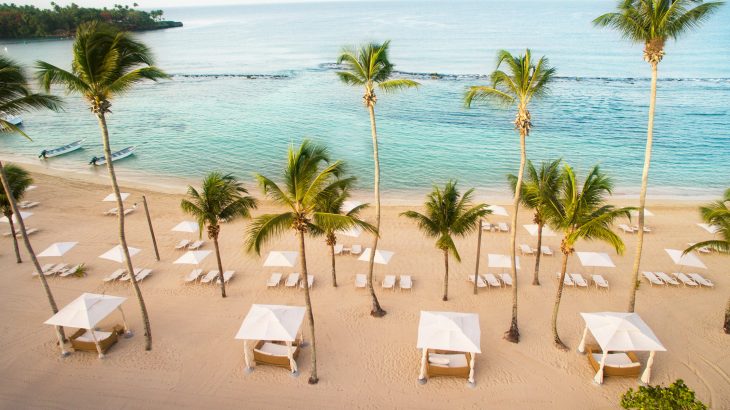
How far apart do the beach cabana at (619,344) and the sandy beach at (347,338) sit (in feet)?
1.27

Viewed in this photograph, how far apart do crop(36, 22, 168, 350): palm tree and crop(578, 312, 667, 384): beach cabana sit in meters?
14.0

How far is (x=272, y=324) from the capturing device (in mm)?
12672

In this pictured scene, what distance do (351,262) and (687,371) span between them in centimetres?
1259

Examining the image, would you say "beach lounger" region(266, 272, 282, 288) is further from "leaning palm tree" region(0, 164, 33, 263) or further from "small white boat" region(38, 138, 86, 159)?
"small white boat" region(38, 138, 86, 159)

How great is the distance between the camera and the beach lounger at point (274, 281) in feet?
57.7

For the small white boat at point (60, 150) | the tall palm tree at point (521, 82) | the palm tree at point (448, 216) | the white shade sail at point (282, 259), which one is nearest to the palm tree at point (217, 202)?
the white shade sail at point (282, 259)

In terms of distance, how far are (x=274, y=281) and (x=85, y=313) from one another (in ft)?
21.6

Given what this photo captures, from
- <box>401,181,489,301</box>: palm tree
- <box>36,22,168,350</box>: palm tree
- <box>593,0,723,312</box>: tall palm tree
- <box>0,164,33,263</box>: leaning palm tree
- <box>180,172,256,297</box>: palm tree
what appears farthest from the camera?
<box>0,164,33,263</box>: leaning palm tree

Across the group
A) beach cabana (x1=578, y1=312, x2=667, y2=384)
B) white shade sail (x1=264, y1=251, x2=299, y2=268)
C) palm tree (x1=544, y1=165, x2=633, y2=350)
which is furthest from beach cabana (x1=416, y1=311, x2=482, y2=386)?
white shade sail (x1=264, y1=251, x2=299, y2=268)

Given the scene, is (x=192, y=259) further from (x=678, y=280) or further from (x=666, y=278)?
(x=678, y=280)

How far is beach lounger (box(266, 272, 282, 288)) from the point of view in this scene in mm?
17572

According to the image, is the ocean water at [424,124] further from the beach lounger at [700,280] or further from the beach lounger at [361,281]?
the beach lounger at [361,281]

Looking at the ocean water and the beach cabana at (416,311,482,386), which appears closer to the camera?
the beach cabana at (416,311,482,386)

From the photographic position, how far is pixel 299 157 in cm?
1074
